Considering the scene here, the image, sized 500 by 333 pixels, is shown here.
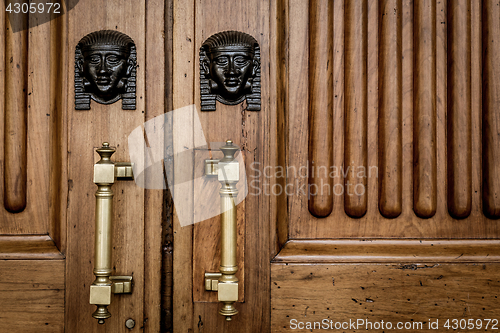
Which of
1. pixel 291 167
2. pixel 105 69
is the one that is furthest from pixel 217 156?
pixel 105 69

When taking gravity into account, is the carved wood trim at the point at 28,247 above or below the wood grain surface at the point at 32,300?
above

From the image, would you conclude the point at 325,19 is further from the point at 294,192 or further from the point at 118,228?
the point at 118,228

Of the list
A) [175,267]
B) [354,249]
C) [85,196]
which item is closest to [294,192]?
[354,249]

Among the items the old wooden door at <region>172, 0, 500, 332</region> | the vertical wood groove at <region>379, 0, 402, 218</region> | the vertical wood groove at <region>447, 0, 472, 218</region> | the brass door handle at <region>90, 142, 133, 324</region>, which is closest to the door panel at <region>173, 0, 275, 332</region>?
the old wooden door at <region>172, 0, 500, 332</region>

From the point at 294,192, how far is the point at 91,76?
1.43 ft

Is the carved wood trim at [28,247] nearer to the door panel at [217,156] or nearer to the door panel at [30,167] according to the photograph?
the door panel at [30,167]

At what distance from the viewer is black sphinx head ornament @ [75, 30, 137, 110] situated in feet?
1.89

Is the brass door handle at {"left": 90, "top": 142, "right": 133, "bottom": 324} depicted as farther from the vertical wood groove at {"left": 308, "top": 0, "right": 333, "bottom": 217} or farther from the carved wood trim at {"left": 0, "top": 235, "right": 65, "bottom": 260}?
the vertical wood groove at {"left": 308, "top": 0, "right": 333, "bottom": 217}

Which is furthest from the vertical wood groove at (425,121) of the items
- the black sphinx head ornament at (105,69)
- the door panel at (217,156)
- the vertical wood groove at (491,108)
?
the black sphinx head ornament at (105,69)

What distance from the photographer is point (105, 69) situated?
1.88 ft

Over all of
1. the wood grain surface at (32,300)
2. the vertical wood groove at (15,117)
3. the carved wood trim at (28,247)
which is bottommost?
→ the wood grain surface at (32,300)

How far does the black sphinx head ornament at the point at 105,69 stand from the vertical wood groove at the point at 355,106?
1.36 feet

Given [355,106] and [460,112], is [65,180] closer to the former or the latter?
[355,106]

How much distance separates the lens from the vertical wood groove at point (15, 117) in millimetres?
598
